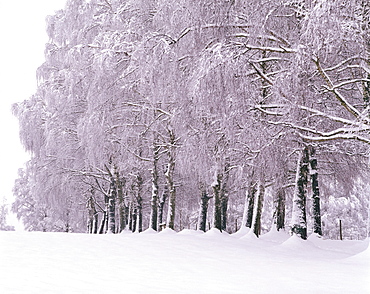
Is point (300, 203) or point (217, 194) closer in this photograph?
point (300, 203)

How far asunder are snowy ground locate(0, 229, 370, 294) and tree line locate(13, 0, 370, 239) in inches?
81.8

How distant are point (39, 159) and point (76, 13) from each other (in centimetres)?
707

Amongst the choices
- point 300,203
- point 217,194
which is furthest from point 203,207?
point 300,203

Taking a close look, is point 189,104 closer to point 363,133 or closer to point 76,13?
point 363,133

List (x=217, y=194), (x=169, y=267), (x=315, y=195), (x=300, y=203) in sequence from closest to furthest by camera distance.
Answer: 1. (x=169, y=267)
2. (x=300, y=203)
3. (x=217, y=194)
4. (x=315, y=195)

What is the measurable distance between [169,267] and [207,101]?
9.85ft

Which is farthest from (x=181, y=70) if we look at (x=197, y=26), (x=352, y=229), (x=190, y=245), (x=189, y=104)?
(x=352, y=229)

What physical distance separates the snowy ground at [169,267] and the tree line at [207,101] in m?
2.08

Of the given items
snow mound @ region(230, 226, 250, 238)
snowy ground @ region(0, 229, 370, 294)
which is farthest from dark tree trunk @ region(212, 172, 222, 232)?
snowy ground @ region(0, 229, 370, 294)

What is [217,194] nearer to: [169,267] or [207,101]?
[207,101]

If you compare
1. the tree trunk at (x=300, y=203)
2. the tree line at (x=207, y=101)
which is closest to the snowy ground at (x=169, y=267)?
the tree trunk at (x=300, y=203)

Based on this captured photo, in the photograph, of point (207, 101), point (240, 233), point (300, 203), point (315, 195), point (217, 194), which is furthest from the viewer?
point (315, 195)

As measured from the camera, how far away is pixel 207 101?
7.80m

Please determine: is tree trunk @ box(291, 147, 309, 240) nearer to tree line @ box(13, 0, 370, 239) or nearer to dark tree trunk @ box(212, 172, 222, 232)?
tree line @ box(13, 0, 370, 239)
